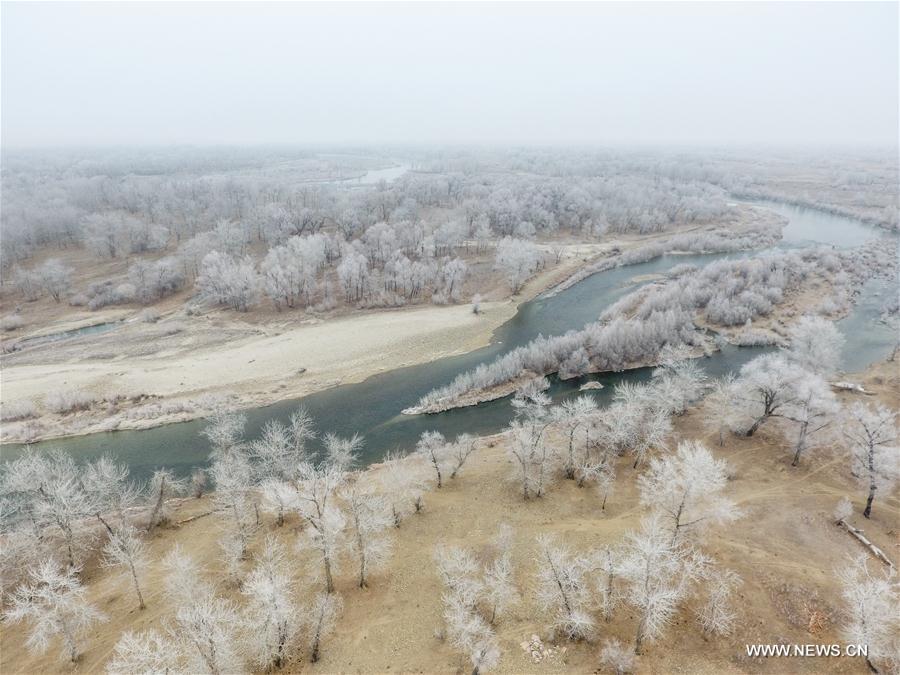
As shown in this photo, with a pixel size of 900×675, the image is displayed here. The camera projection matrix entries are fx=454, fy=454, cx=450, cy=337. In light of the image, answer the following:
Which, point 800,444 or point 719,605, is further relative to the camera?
point 800,444

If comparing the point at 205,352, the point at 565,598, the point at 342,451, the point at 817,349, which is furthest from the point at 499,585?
the point at 205,352

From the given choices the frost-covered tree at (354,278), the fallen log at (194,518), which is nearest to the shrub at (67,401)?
the fallen log at (194,518)

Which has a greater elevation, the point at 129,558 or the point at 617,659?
the point at 129,558

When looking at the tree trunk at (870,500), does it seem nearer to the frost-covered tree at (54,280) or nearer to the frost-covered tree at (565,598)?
the frost-covered tree at (565,598)

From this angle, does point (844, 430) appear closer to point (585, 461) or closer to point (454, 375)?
point (585, 461)

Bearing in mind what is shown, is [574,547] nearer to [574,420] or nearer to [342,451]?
[574,420]

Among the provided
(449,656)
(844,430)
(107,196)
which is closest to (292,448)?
(449,656)

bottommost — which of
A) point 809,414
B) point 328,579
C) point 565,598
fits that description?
point 328,579

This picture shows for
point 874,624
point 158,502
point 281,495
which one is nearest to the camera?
point 874,624
